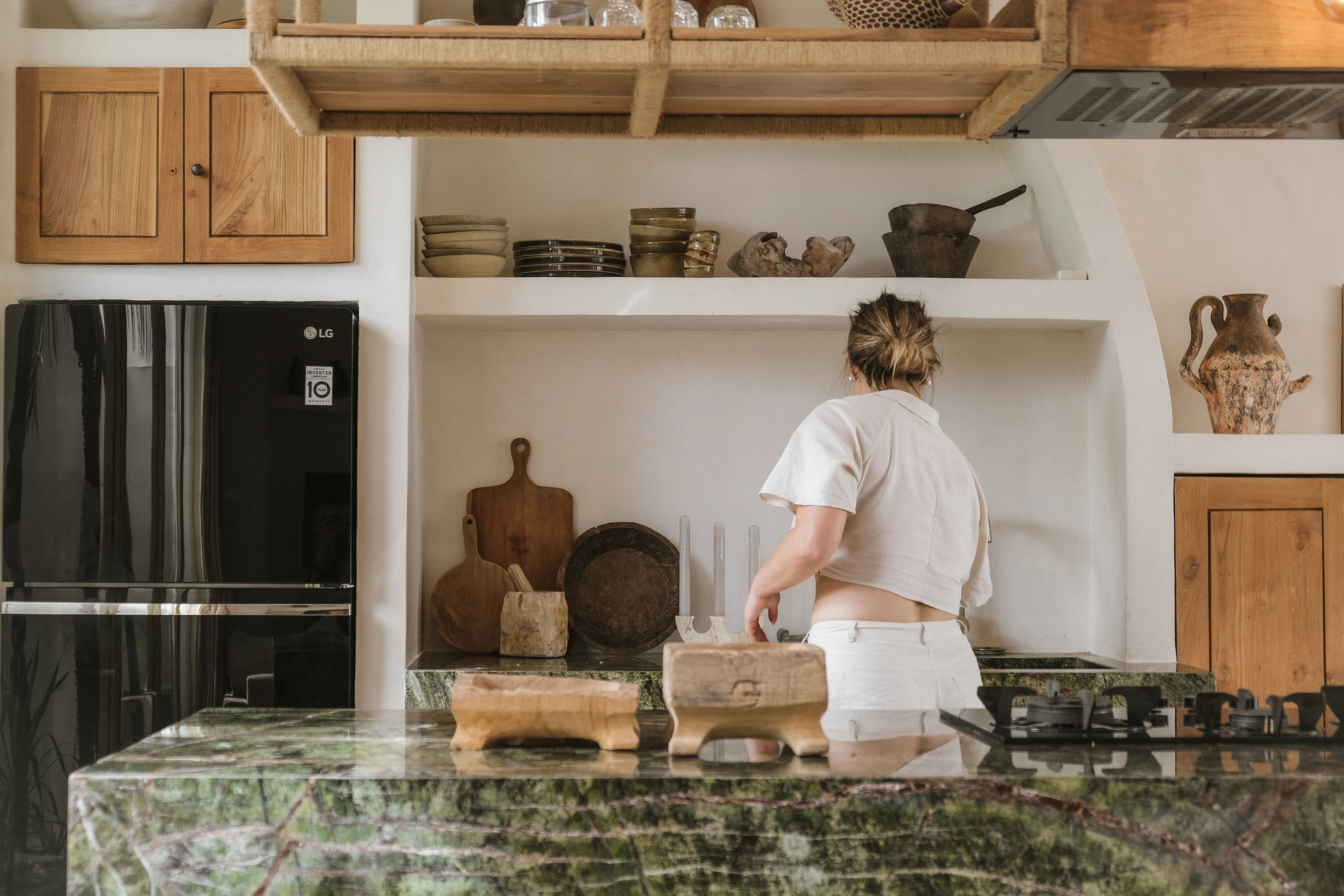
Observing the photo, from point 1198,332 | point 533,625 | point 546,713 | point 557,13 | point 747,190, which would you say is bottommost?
point 533,625

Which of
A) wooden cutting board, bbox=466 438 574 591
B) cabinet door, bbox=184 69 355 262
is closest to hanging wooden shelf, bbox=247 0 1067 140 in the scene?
cabinet door, bbox=184 69 355 262

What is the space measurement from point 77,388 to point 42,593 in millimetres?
502

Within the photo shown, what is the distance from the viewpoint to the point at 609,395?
3416mm

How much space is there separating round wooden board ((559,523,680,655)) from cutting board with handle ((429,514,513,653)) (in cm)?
20

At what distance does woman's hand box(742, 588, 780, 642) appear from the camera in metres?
2.02

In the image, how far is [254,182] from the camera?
286 centimetres

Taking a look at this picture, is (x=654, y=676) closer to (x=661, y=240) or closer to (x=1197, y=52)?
(x=661, y=240)

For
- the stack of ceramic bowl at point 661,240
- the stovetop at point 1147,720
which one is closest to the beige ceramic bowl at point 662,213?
the stack of ceramic bowl at point 661,240

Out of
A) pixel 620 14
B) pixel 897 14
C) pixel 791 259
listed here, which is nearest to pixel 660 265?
pixel 791 259

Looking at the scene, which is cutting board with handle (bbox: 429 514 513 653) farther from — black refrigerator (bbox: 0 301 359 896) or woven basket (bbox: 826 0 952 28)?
woven basket (bbox: 826 0 952 28)

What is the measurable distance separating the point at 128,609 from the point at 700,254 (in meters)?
1.73

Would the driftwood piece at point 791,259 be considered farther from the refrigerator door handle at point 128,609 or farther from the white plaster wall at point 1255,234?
the refrigerator door handle at point 128,609

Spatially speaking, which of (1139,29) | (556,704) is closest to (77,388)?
(556,704)

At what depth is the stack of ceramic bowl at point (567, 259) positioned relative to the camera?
3.12 metres
